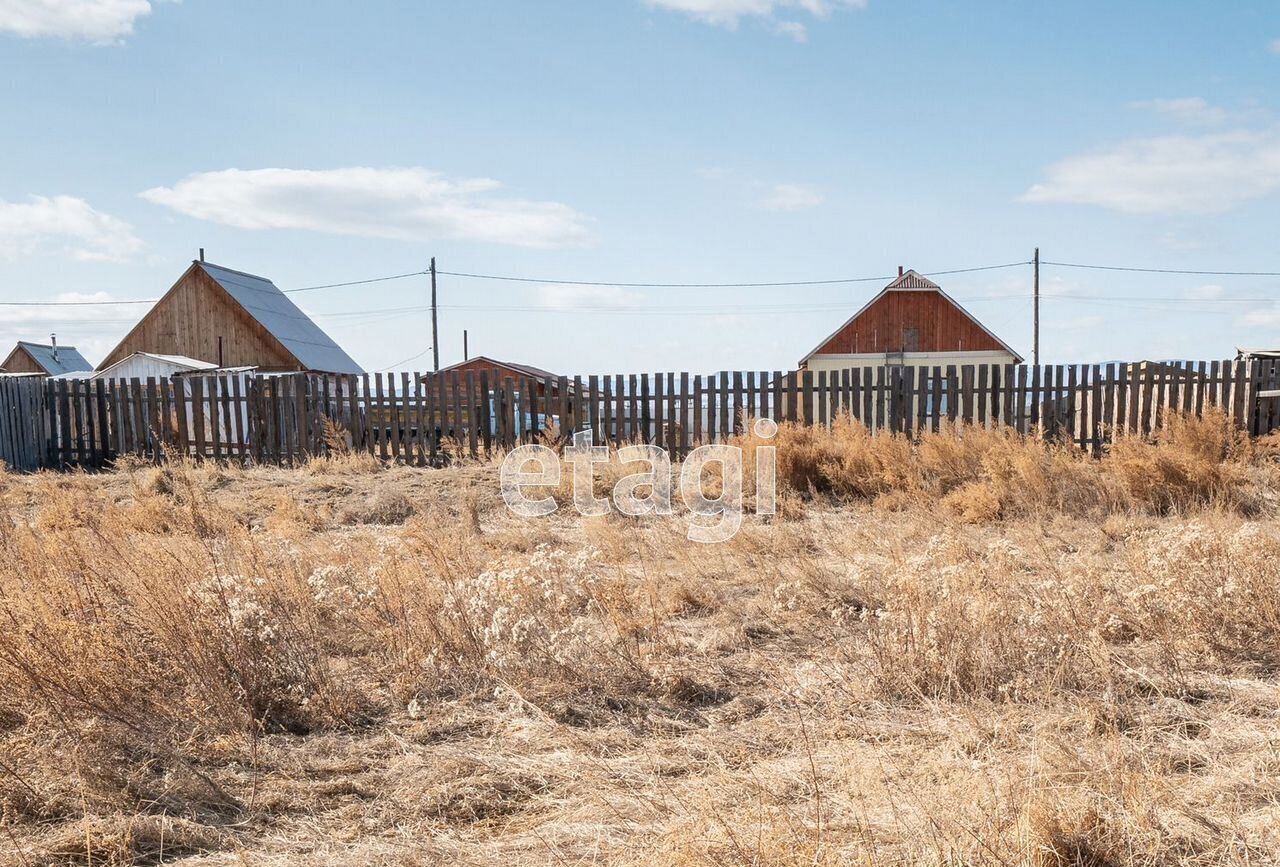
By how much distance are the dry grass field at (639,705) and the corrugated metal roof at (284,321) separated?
912 inches

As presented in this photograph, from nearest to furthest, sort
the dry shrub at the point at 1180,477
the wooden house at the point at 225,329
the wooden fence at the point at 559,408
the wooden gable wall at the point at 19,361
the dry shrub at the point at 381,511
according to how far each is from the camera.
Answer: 1. the dry shrub at the point at 1180,477
2. the dry shrub at the point at 381,511
3. the wooden fence at the point at 559,408
4. the wooden house at the point at 225,329
5. the wooden gable wall at the point at 19,361

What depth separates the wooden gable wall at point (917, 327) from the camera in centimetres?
3553

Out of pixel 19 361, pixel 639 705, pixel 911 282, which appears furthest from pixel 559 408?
pixel 19 361

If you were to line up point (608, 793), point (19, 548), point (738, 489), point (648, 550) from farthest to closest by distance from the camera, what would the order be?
point (738, 489) < point (648, 550) < point (19, 548) < point (608, 793)

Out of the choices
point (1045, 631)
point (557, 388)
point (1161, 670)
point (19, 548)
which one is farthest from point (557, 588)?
point (557, 388)

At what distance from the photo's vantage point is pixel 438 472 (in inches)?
448

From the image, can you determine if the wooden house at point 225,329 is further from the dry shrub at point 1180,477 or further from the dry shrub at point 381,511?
the dry shrub at point 1180,477

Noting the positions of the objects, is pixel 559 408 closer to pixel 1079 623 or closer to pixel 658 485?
pixel 658 485

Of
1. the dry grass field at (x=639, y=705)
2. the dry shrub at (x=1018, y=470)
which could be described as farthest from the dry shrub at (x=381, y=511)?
the dry shrub at (x=1018, y=470)

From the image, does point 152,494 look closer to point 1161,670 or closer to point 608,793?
point 608,793

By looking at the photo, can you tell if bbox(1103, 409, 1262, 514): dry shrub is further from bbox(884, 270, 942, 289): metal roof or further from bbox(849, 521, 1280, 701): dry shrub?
bbox(884, 270, 942, 289): metal roof

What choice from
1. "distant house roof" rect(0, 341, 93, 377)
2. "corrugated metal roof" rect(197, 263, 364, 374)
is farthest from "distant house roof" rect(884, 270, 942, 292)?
"distant house roof" rect(0, 341, 93, 377)

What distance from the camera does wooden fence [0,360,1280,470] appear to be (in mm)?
13266

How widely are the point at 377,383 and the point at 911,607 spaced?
11.4 m
